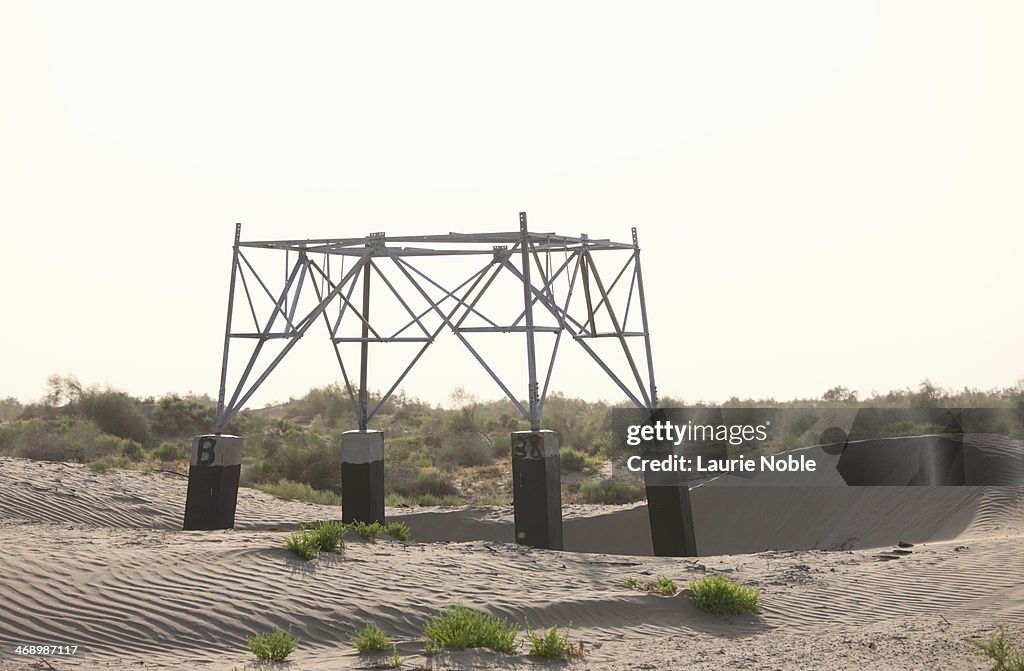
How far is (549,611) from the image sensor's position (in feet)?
36.2

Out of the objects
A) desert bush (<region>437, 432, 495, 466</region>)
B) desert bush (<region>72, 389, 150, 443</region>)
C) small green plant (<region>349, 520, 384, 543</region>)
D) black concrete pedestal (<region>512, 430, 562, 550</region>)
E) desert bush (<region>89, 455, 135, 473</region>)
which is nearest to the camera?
small green plant (<region>349, 520, 384, 543</region>)

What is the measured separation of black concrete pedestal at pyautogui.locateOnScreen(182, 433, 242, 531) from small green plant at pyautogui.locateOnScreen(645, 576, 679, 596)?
783cm

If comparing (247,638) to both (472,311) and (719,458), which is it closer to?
(472,311)

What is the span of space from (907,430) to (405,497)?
15003 millimetres

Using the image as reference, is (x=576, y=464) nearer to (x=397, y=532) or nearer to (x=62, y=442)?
Result: (x=62, y=442)

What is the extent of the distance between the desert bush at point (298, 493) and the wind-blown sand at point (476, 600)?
8608mm

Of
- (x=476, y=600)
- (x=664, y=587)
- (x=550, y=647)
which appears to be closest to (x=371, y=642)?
(x=550, y=647)

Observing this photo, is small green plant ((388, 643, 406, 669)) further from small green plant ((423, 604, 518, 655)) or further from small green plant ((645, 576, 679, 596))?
small green plant ((645, 576, 679, 596))

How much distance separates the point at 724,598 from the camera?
11539 millimetres

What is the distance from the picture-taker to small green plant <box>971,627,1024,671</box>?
8586 mm

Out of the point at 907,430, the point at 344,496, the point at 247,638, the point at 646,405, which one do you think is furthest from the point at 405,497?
the point at 247,638

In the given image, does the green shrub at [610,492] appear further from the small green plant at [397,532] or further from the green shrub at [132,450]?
the green shrub at [132,450]

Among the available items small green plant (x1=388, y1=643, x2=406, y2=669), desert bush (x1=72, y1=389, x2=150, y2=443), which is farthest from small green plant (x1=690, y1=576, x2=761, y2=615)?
desert bush (x1=72, y1=389, x2=150, y2=443)

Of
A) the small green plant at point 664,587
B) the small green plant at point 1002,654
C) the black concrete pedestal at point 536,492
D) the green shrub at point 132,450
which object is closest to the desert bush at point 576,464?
the green shrub at point 132,450
